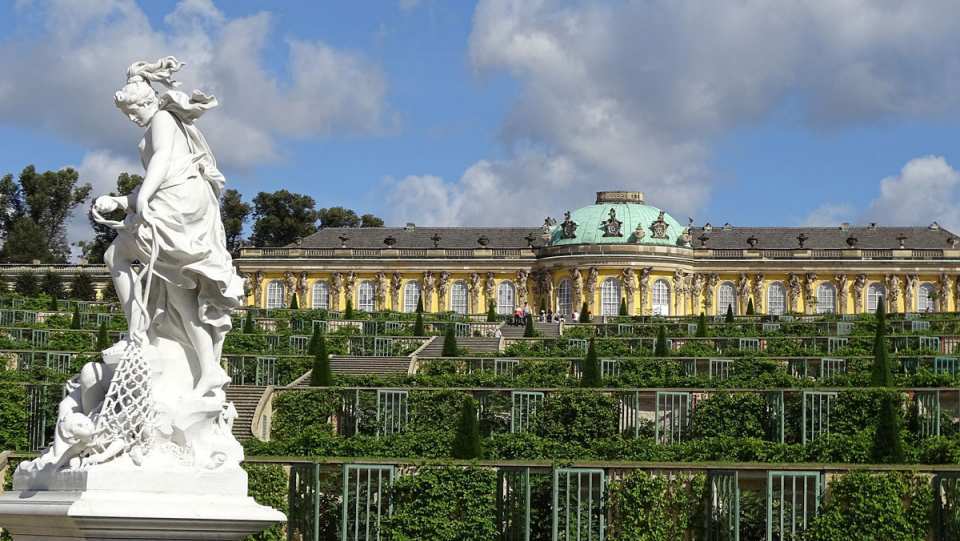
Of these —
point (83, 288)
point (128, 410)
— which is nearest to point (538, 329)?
point (83, 288)

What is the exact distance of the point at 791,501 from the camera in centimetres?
1697

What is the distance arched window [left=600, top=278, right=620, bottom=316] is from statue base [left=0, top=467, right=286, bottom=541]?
65977 mm

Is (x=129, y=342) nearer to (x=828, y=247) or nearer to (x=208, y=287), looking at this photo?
(x=208, y=287)

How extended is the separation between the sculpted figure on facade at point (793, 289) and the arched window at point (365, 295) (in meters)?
20.8

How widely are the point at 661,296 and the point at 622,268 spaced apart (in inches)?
101

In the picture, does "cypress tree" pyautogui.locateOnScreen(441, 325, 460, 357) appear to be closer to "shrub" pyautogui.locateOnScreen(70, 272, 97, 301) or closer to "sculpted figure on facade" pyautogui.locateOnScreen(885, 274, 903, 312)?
"shrub" pyautogui.locateOnScreen(70, 272, 97, 301)

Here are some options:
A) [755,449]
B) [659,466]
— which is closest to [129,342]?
[659,466]

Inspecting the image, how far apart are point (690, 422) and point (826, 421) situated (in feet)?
7.47

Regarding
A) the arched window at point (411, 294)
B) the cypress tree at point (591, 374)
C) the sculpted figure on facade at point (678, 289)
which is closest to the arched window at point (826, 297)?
the sculpted figure on facade at point (678, 289)

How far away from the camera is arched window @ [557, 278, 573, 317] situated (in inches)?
2876

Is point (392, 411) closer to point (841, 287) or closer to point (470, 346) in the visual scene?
point (470, 346)

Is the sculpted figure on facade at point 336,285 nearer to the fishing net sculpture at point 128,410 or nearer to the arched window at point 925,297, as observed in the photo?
the arched window at point 925,297

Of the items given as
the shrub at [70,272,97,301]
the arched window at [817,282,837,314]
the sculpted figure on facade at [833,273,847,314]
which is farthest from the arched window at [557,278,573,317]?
the shrub at [70,272,97,301]

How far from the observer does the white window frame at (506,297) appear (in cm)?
7606
